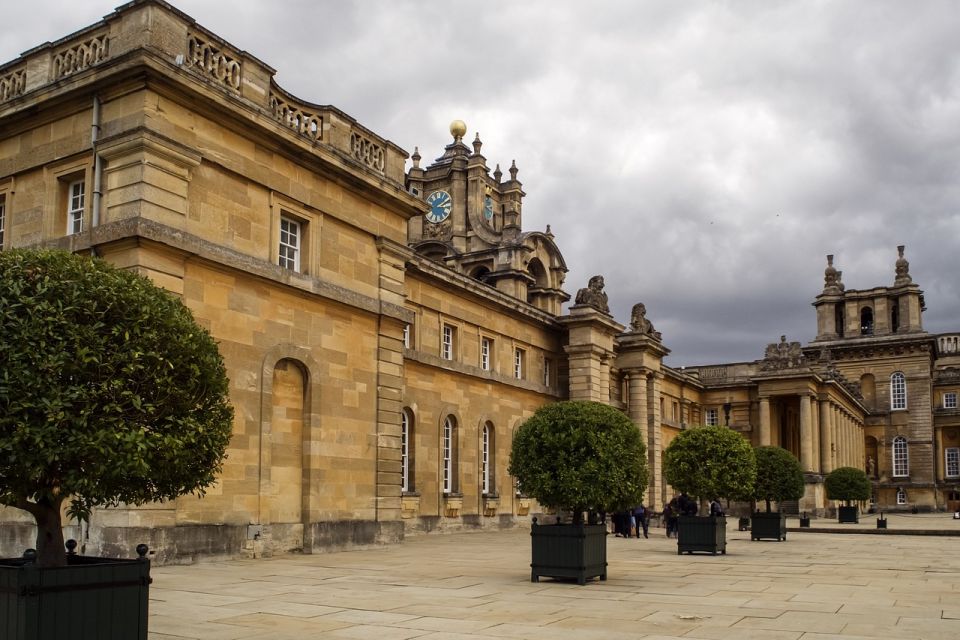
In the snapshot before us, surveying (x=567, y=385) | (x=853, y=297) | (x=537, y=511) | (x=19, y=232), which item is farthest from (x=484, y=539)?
(x=853, y=297)

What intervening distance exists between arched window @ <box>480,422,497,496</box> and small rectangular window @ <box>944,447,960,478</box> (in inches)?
2831

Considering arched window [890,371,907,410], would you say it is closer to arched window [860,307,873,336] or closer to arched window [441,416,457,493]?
arched window [860,307,873,336]

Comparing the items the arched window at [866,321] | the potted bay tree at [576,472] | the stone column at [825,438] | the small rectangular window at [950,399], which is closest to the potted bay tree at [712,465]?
the potted bay tree at [576,472]

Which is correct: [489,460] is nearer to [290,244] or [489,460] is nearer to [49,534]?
[290,244]

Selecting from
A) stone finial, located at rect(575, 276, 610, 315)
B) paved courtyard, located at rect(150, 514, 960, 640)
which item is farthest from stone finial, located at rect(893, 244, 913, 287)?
paved courtyard, located at rect(150, 514, 960, 640)

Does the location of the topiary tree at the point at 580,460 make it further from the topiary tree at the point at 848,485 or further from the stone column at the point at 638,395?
the topiary tree at the point at 848,485

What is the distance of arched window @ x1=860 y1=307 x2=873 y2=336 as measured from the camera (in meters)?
96.4

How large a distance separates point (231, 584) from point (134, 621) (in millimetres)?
6505

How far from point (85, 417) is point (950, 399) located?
9967 cm

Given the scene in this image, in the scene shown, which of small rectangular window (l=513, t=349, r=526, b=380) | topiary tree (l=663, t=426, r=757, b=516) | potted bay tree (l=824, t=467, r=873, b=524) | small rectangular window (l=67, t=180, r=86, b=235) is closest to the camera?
small rectangular window (l=67, t=180, r=86, b=235)

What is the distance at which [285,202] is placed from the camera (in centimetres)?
2150

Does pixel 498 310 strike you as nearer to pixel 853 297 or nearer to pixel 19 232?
pixel 19 232

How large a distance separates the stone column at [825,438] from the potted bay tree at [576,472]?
50.0 meters

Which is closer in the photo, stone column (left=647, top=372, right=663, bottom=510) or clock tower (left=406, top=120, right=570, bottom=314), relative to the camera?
stone column (left=647, top=372, right=663, bottom=510)
